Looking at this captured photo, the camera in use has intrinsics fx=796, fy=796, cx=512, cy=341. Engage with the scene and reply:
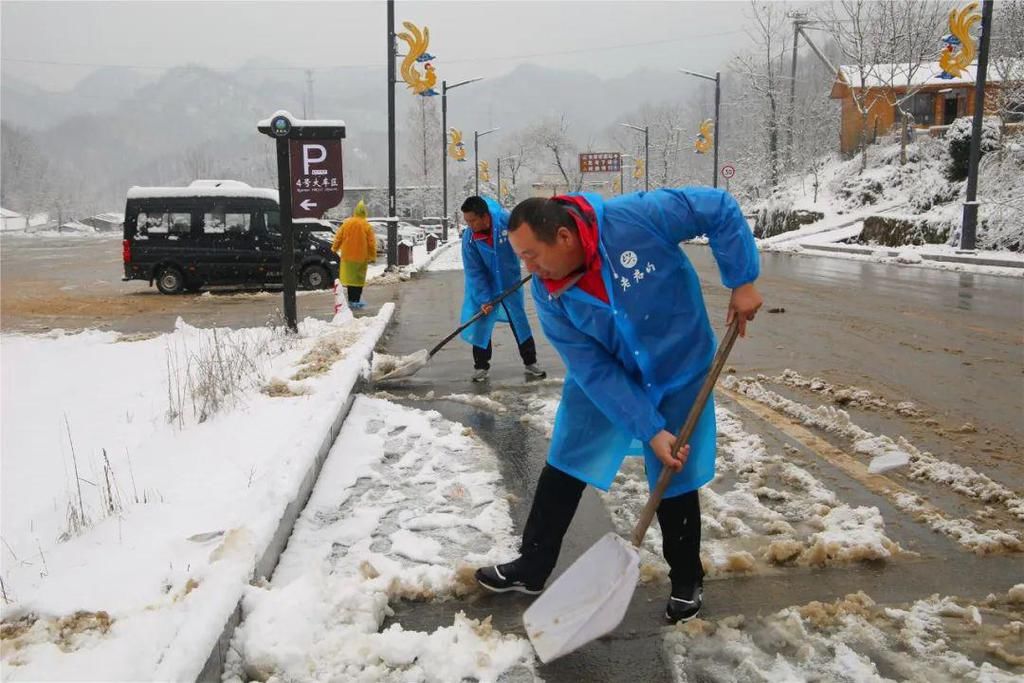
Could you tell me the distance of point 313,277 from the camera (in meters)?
16.3

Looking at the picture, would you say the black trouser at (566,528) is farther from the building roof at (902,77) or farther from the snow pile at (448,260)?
the building roof at (902,77)

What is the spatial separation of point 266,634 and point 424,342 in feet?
21.4

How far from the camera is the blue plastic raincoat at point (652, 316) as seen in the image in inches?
105

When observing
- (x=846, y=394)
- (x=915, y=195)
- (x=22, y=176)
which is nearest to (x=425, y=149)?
(x=915, y=195)

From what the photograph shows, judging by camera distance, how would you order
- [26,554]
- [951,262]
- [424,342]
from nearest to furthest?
[26,554] → [424,342] → [951,262]

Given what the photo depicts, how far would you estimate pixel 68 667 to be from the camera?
8.04 feet

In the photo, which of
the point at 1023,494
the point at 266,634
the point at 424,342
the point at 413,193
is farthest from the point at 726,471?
the point at 413,193

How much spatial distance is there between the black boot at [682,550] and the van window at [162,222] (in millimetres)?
15305

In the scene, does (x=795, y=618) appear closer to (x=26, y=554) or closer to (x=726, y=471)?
(x=726, y=471)

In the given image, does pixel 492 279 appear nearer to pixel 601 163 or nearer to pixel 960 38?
pixel 960 38

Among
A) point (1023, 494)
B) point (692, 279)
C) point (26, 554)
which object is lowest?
point (26, 554)

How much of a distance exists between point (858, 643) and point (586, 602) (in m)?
0.93

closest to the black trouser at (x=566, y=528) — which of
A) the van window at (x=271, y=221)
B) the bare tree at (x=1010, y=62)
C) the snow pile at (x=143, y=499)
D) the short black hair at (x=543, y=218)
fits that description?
the short black hair at (x=543, y=218)

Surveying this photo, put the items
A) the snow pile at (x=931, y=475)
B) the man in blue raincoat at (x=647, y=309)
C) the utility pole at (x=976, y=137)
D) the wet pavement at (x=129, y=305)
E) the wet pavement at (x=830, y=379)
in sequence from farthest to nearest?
the utility pole at (x=976, y=137), the wet pavement at (x=129, y=305), the snow pile at (x=931, y=475), the wet pavement at (x=830, y=379), the man in blue raincoat at (x=647, y=309)
